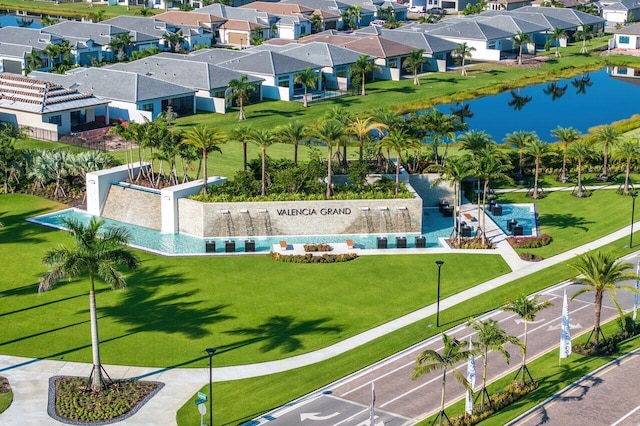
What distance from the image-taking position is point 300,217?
7656cm

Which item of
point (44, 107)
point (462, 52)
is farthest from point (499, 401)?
point (462, 52)

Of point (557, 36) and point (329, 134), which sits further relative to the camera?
point (557, 36)

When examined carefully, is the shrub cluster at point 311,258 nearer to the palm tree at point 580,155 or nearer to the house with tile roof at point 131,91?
the palm tree at point 580,155

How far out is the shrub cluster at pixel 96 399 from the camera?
4862 cm

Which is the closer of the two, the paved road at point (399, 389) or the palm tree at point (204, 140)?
the paved road at point (399, 389)

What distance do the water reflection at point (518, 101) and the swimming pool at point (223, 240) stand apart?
59.8 m

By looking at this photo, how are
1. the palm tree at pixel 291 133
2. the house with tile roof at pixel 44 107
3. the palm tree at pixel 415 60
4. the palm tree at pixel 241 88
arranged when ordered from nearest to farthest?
the palm tree at pixel 291 133
the house with tile roof at pixel 44 107
the palm tree at pixel 241 88
the palm tree at pixel 415 60

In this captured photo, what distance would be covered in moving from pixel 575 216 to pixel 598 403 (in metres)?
34.6

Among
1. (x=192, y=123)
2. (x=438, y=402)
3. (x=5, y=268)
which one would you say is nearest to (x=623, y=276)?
(x=438, y=402)

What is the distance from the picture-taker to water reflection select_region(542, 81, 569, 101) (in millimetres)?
145000

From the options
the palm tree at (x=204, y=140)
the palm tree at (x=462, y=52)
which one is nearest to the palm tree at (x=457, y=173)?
the palm tree at (x=204, y=140)

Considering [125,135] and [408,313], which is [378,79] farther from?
[408,313]

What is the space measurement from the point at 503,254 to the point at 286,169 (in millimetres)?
18480

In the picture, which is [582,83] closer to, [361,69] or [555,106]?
[555,106]
